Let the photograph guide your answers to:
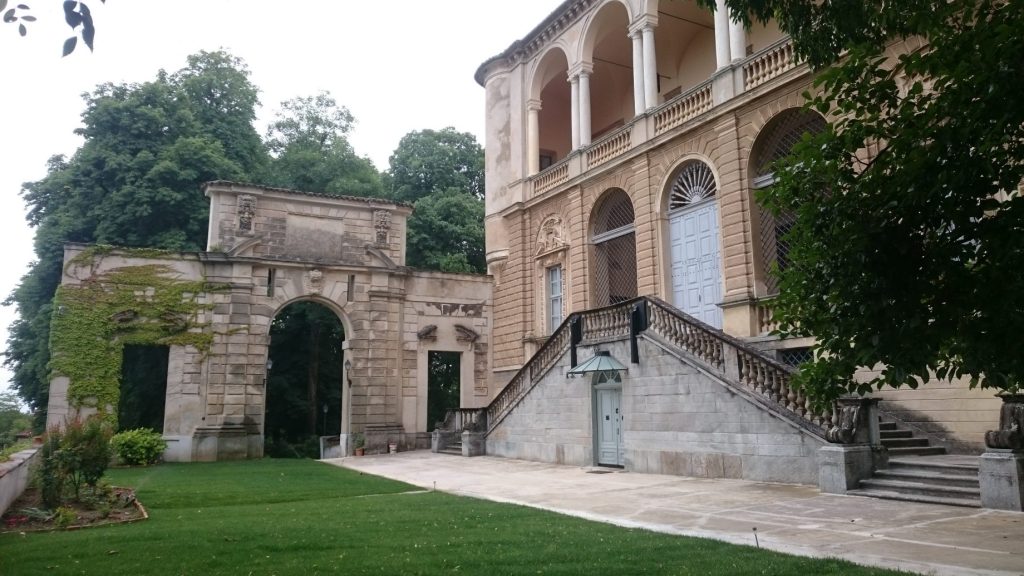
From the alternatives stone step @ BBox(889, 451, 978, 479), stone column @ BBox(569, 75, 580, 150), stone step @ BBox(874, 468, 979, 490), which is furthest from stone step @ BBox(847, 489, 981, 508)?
stone column @ BBox(569, 75, 580, 150)

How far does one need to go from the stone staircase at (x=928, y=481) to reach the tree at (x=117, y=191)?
995 inches

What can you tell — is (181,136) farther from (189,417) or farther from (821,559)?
(821,559)

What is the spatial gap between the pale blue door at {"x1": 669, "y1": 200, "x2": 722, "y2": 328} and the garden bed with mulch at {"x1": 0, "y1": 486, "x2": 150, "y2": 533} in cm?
1376

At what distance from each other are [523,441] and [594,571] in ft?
44.8

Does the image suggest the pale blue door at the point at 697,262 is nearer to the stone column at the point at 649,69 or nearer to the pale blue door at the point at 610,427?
the stone column at the point at 649,69

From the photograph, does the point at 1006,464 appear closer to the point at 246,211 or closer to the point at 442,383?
the point at 246,211

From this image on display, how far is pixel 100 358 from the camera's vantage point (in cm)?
2078

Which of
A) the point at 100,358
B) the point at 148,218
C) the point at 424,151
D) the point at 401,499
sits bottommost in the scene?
the point at 401,499

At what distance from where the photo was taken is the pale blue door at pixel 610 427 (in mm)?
16281

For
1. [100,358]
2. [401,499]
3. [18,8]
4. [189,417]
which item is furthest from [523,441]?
[18,8]

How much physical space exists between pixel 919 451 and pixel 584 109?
15547mm

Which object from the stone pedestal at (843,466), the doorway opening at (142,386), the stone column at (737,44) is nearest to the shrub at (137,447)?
the doorway opening at (142,386)

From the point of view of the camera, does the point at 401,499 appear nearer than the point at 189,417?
Yes

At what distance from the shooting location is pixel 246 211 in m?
23.4
